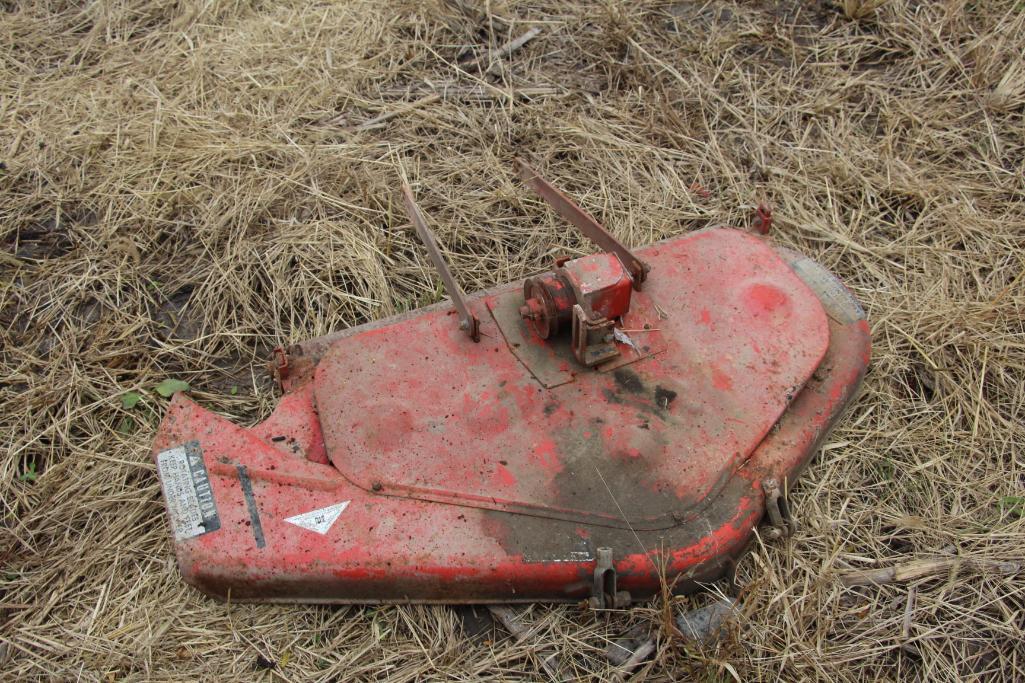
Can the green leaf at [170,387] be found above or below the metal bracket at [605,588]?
below

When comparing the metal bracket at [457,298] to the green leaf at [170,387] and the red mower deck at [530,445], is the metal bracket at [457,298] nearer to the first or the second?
the red mower deck at [530,445]

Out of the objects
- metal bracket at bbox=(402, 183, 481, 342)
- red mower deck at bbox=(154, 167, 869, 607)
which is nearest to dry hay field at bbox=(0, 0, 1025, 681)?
red mower deck at bbox=(154, 167, 869, 607)

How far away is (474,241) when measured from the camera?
2.61m

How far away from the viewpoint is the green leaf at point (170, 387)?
7.27ft

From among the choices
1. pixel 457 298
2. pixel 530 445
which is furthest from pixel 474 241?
pixel 530 445

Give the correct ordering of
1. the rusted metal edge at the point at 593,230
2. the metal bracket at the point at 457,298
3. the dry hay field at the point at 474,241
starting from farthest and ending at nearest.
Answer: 1. the rusted metal edge at the point at 593,230
2. the metal bracket at the point at 457,298
3. the dry hay field at the point at 474,241

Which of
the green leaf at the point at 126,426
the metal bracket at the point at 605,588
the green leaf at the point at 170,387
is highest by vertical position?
the metal bracket at the point at 605,588

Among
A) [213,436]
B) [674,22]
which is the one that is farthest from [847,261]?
[213,436]

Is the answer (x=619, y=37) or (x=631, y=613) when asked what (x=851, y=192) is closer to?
(x=619, y=37)

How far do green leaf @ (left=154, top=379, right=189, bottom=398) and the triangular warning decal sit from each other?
712 millimetres

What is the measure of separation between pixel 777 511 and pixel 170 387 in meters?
1.62

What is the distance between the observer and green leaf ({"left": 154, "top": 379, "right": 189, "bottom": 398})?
2.21m

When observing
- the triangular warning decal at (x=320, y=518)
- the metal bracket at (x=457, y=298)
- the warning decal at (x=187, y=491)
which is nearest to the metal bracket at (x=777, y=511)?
the metal bracket at (x=457, y=298)

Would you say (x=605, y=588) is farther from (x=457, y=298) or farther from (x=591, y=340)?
(x=457, y=298)
